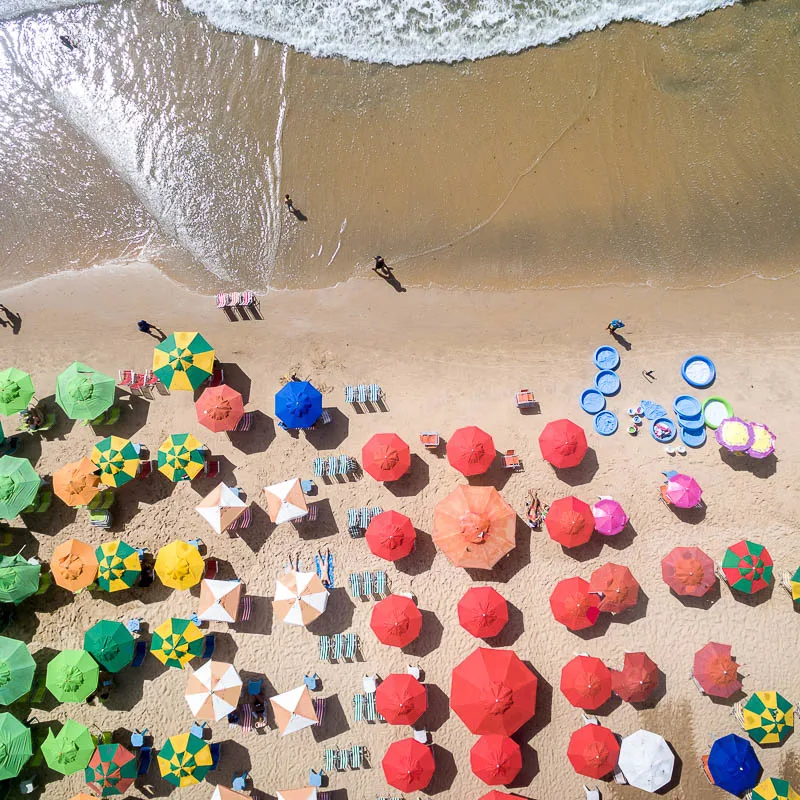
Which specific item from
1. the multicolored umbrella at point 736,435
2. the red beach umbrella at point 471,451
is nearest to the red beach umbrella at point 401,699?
the red beach umbrella at point 471,451

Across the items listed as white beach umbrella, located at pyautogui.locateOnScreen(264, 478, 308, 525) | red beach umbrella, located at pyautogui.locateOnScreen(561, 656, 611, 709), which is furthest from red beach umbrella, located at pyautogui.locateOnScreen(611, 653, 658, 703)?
white beach umbrella, located at pyautogui.locateOnScreen(264, 478, 308, 525)

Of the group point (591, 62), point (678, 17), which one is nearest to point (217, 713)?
point (591, 62)

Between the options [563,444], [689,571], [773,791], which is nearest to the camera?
[773,791]

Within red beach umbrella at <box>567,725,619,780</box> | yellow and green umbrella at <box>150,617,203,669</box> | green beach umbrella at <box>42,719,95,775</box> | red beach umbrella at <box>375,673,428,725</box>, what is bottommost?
red beach umbrella at <box>567,725,619,780</box>

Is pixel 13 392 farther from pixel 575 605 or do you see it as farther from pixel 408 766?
pixel 575 605

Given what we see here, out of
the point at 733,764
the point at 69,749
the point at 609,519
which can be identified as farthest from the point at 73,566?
the point at 733,764

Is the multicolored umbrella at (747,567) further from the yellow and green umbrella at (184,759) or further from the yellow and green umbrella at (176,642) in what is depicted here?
the yellow and green umbrella at (184,759)

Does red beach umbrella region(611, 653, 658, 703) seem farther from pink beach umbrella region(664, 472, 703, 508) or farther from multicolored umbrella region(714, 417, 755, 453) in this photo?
multicolored umbrella region(714, 417, 755, 453)
